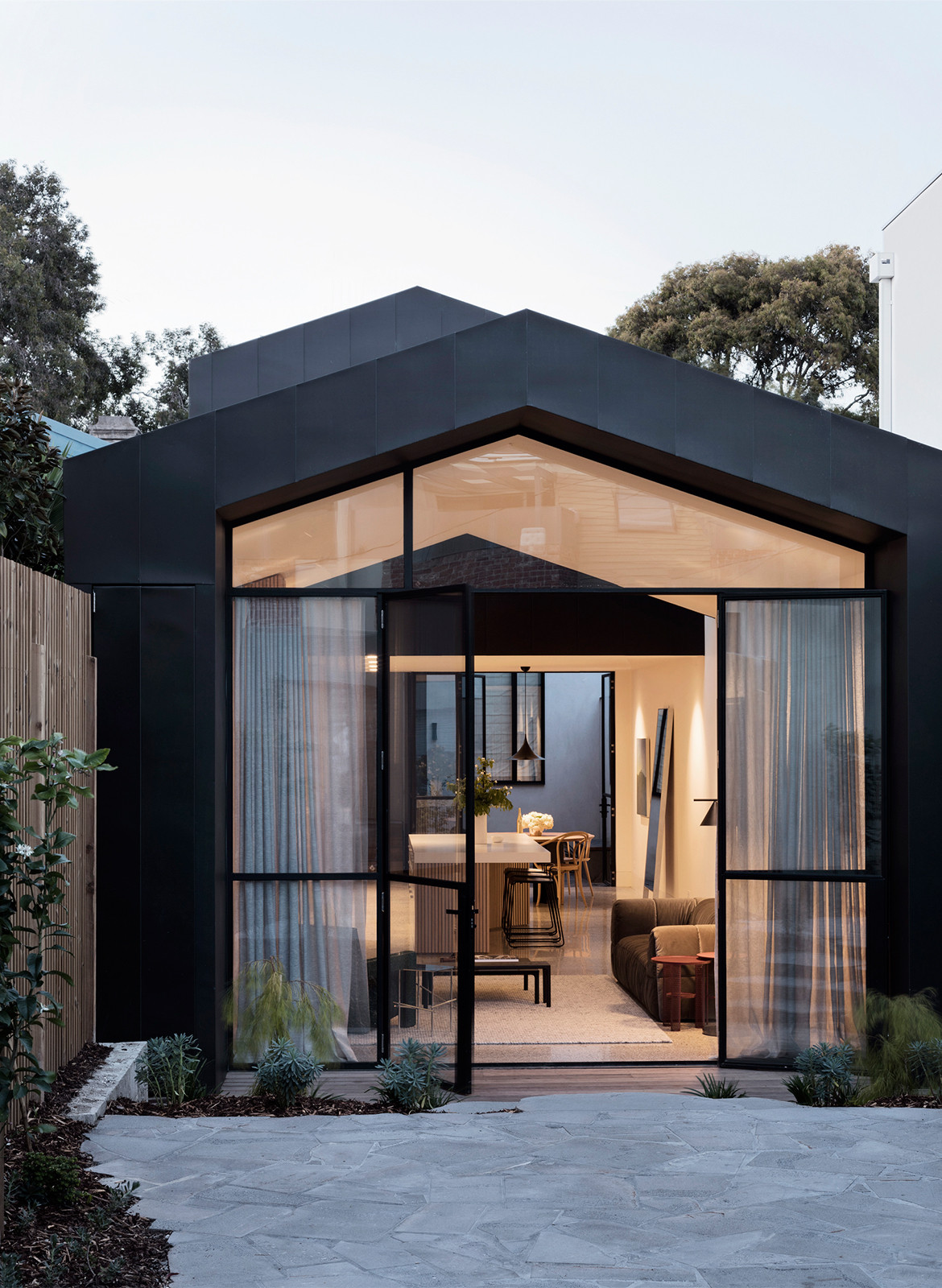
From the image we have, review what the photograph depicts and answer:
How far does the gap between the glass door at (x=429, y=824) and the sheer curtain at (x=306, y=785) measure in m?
0.17

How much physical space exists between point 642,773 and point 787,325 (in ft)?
40.5

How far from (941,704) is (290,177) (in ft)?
87.4

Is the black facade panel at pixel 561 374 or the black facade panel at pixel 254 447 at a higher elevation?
the black facade panel at pixel 561 374

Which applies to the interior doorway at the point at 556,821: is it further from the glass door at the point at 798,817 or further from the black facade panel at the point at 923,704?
the black facade panel at the point at 923,704

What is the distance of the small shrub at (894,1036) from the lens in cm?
586

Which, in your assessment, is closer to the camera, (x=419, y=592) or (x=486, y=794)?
(x=419, y=592)

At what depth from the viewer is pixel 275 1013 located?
6.38m

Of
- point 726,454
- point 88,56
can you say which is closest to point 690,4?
point 88,56

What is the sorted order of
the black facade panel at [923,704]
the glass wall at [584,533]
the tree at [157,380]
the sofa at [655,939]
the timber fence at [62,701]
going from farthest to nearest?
the tree at [157,380]
the sofa at [655,939]
the glass wall at [584,533]
the black facade panel at [923,704]
the timber fence at [62,701]

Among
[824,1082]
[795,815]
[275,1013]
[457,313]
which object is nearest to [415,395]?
[795,815]

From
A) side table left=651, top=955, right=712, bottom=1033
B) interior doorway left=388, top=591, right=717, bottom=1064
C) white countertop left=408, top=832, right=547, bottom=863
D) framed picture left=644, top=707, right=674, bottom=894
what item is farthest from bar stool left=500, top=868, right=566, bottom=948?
side table left=651, top=955, right=712, bottom=1033

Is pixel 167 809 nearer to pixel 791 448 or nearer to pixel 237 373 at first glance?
pixel 791 448

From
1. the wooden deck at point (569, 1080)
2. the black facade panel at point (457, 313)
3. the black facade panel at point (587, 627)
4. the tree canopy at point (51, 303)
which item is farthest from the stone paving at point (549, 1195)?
the tree canopy at point (51, 303)

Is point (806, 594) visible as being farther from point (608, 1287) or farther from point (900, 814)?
point (608, 1287)
